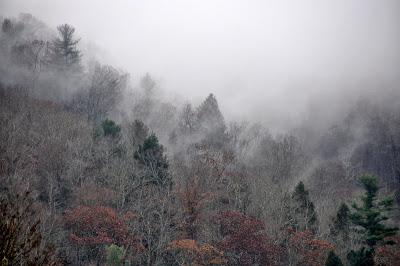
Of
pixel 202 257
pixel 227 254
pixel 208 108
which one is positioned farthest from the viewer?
pixel 208 108

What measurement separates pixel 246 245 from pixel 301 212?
851 centimetres

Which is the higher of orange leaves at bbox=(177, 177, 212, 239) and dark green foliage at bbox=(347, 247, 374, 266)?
orange leaves at bbox=(177, 177, 212, 239)

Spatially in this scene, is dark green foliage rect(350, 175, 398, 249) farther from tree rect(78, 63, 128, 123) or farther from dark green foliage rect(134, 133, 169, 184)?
tree rect(78, 63, 128, 123)

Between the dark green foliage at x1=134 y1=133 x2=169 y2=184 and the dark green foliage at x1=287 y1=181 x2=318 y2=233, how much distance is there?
10582mm

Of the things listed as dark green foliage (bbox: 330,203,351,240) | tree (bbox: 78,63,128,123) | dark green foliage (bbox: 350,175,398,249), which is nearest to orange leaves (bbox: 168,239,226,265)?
dark green foliage (bbox: 350,175,398,249)

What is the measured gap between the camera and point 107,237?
2234 centimetres

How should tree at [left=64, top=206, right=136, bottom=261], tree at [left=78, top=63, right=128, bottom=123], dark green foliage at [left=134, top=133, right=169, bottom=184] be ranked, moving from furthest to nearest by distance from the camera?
tree at [left=78, top=63, right=128, bottom=123] → dark green foliage at [left=134, top=133, right=169, bottom=184] → tree at [left=64, top=206, right=136, bottom=261]

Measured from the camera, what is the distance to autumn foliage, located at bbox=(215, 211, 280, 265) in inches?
963

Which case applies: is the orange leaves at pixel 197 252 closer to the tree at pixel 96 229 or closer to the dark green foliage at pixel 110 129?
the tree at pixel 96 229

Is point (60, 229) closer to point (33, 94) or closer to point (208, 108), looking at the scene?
point (33, 94)

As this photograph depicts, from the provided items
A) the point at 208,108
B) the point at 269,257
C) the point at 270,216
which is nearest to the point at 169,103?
the point at 208,108

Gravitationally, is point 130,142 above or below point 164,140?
Answer: below

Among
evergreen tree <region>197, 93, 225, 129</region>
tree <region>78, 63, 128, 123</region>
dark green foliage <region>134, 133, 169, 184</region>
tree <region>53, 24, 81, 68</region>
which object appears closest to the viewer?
dark green foliage <region>134, 133, 169, 184</region>

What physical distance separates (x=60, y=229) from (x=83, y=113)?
27876 millimetres
